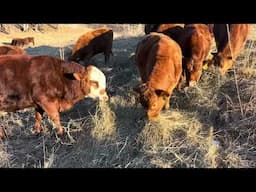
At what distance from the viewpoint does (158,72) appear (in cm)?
722

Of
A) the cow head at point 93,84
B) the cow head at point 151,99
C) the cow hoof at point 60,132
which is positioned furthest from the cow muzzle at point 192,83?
the cow hoof at point 60,132

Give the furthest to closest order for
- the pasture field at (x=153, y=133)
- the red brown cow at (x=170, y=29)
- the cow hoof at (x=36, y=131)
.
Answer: the red brown cow at (x=170, y=29) → the cow hoof at (x=36, y=131) → the pasture field at (x=153, y=133)

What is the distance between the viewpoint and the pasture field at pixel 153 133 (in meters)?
6.09

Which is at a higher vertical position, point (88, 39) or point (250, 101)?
point (88, 39)

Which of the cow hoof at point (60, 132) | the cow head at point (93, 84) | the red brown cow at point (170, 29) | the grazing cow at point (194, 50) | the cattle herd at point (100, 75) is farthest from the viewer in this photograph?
the red brown cow at point (170, 29)

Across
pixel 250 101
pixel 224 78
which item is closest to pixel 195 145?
pixel 250 101

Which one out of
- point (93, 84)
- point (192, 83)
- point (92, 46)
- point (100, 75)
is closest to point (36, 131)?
point (93, 84)

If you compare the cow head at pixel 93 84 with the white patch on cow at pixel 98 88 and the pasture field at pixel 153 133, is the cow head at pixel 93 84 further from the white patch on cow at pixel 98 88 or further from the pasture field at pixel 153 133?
the pasture field at pixel 153 133

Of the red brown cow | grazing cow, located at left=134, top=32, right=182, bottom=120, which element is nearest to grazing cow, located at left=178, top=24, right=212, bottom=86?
grazing cow, located at left=134, top=32, right=182, bottom=120

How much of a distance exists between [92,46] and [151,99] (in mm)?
7480
